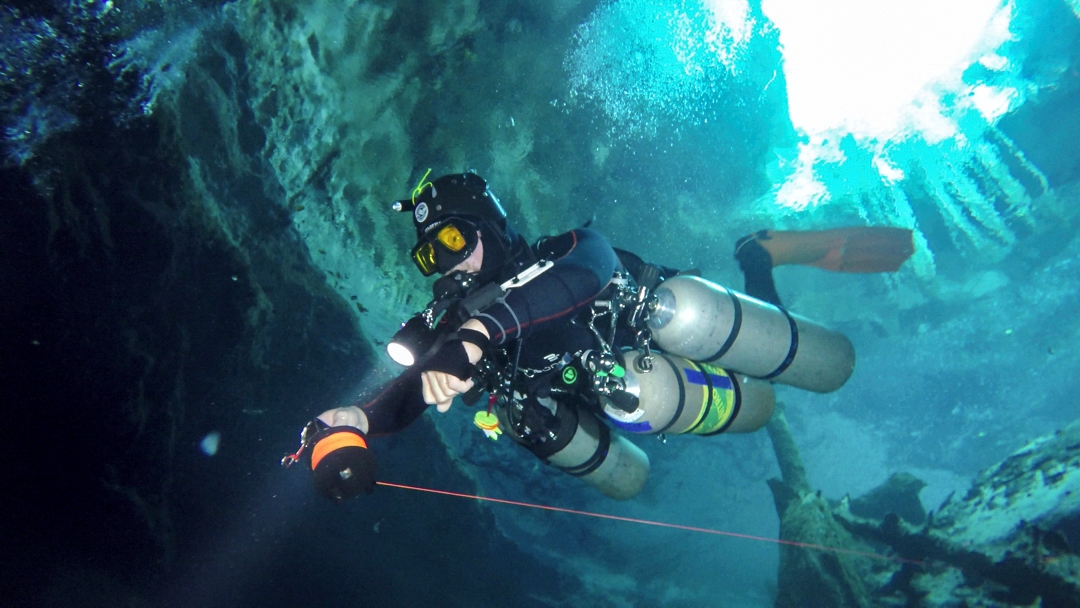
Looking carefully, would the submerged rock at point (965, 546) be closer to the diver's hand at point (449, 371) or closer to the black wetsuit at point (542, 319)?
the black wetsuit at point (542, 319)

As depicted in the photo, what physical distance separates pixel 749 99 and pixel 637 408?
1072 cm

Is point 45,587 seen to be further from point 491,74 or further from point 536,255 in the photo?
point 491,74

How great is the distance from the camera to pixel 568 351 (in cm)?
386

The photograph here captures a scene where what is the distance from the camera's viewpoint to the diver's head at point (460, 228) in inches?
144

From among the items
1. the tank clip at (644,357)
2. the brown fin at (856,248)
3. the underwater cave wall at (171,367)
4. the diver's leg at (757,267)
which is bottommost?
the underwater cave wall at (171,367)

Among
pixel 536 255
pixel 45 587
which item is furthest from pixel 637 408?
pixel 45 587

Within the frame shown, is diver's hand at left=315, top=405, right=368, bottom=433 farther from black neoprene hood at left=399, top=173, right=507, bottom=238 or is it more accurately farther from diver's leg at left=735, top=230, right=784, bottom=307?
diver's leg at left=735, top=230, right=784, bottom=307

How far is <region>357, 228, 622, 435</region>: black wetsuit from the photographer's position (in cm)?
272

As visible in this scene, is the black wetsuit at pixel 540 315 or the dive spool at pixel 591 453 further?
the dive spool at pixel 591 453

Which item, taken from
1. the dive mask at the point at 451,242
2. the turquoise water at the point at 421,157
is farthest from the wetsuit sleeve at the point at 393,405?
the turquoise water at the point at 421,157

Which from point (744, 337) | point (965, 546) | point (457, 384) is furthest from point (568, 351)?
point (965, 546)

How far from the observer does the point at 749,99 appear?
38.3 ft

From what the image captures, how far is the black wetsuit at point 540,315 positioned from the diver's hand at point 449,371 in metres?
0.11

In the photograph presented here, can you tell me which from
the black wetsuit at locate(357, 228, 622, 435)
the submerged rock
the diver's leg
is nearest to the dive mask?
the black wetsuit at locate(357, 228, 622, 435)
